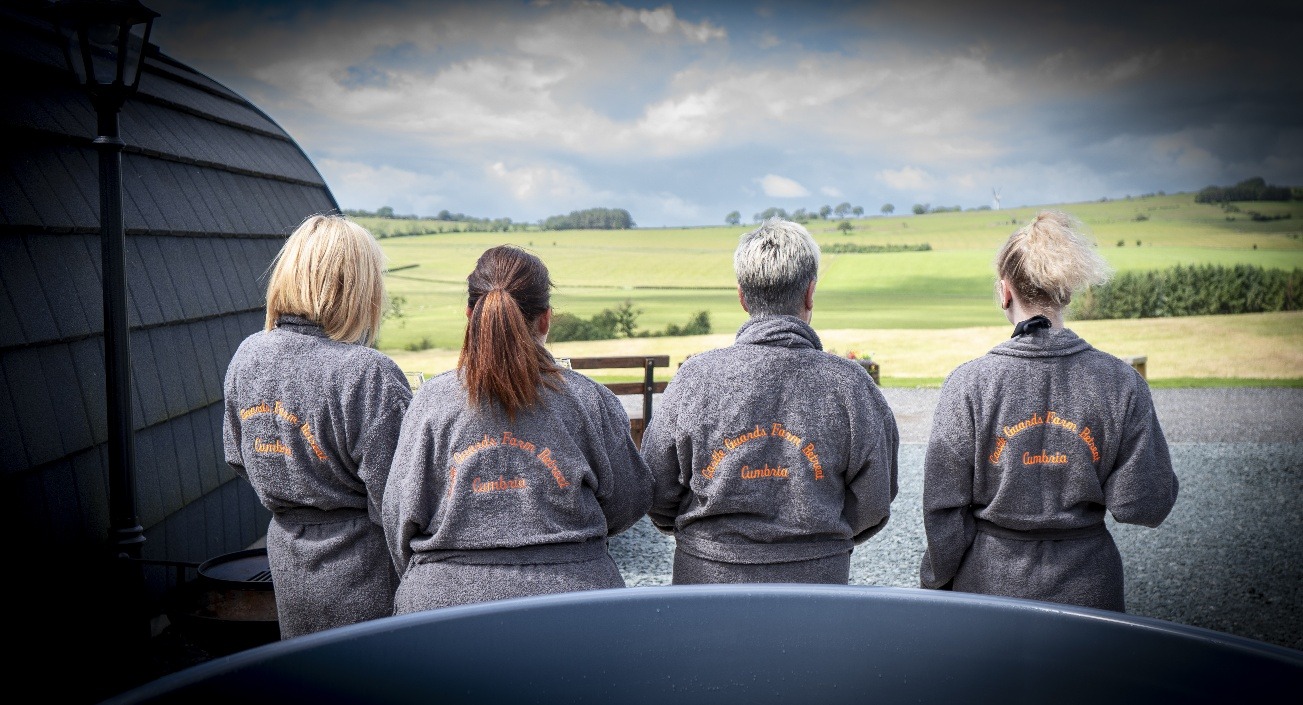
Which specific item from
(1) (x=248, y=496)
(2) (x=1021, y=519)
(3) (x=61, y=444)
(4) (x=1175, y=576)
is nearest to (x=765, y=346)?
(2) (x=1021, y=519)

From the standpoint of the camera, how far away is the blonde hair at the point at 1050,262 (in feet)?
7.92

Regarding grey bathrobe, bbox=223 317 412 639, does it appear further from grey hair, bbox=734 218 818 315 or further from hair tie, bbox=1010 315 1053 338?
hair tie, bbox=1010 315 1053 338

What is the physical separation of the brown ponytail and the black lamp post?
168cm

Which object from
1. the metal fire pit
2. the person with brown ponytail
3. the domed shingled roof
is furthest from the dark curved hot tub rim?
the domed shingled roof

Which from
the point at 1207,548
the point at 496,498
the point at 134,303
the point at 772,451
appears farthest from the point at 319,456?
the point at 1207,548

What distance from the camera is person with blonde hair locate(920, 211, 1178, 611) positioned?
2.39m

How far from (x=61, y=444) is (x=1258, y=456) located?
10.8 m

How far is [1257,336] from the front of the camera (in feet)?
61.0

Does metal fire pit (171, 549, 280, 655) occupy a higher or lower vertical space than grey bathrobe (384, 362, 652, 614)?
lower

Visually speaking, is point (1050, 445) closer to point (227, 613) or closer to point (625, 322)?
point (227, 613)

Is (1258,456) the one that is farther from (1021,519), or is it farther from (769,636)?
(769,636)

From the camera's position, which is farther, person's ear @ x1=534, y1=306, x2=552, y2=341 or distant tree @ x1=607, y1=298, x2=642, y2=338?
distant tree @ x1=607, y1=298, x2=642, y2=338

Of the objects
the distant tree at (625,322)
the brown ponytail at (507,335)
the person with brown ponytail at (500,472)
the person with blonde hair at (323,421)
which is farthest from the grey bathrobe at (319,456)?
the distant tree at (625,322)

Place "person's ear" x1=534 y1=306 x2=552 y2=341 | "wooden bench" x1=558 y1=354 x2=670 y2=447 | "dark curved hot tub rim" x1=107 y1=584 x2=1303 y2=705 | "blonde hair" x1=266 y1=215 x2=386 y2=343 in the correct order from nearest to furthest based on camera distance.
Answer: "dark curved hot tub rim" x1=107 y1=584 x2=1303 y2=705, "person's ear" x1=534 y1=306 x2=552 y2=341, "blonde hair" x1=266 y1=215 x2=386 y2=343, "wooden bench" x1=558 y1=354 x2=670 y2=447
